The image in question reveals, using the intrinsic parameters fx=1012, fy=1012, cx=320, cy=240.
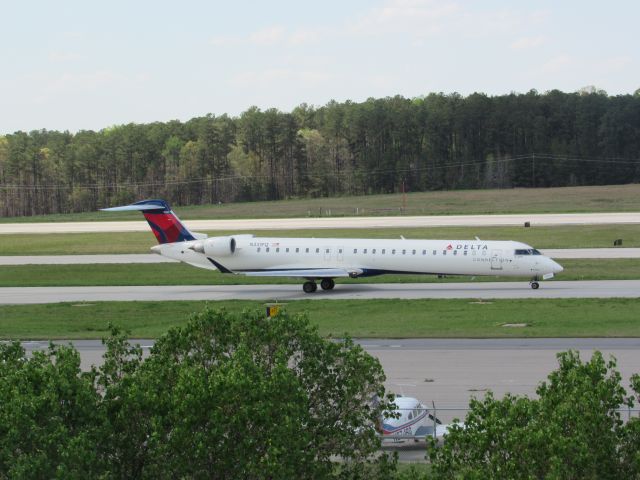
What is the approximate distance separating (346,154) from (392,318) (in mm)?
127855

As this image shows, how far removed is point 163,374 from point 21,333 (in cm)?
2203

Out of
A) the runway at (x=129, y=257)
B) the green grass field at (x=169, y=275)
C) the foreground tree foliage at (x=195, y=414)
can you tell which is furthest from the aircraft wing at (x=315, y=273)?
the foreground tree foliage at (x=195, y=414)

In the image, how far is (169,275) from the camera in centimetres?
5522

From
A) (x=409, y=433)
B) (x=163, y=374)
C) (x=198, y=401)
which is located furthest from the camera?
(x=409, y=433)

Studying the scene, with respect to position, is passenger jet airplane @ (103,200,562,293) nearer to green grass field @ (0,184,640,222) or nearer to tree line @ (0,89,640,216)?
green grass field @ (0,184,640,222)

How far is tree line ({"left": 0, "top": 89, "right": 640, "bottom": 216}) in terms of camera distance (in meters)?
152

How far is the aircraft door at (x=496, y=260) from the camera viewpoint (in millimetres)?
44406

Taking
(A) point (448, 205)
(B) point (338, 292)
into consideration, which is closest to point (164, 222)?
(B) point (338, 292)

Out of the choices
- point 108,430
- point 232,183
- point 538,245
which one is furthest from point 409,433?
point 232,183

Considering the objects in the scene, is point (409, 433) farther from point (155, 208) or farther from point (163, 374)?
point (155, 208)

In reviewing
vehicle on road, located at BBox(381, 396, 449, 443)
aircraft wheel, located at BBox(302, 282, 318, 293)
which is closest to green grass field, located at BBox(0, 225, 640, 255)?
aircraft wheel, located at BBox(302, 282, 318, 293)

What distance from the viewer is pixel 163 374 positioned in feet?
50.0

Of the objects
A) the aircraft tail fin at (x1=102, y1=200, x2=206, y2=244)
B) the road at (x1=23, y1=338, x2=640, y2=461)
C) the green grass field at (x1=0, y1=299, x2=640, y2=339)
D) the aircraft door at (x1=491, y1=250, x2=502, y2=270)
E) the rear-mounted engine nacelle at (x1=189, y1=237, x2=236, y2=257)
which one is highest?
the aircraft tail fin at (x1=102, y1=200, x2=206, y2=244)

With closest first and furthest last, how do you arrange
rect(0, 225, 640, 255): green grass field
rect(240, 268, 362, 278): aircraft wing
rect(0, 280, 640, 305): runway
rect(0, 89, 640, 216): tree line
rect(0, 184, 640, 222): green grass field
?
rect(0, 280, 640, 305): runway, rect(240, 268, 362, 278): aircraft wing, rect(0, 225, 640, 255): green grass field, rect(0, 184, 640, 222): green grass field, rect(0, 89, 640, 216): tree line
